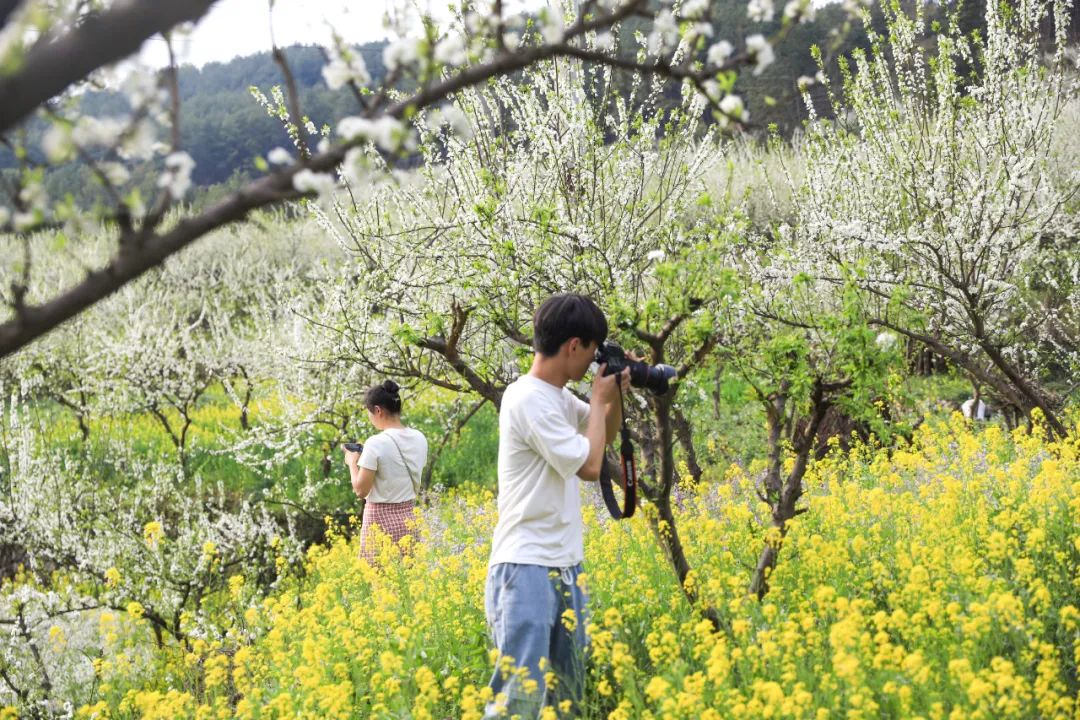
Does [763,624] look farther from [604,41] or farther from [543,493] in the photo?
[604,41]

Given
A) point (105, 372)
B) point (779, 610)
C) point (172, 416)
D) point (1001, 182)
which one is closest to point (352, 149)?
point (779, 610)

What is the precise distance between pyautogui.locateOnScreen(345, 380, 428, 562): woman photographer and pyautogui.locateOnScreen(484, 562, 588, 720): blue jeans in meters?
2.66

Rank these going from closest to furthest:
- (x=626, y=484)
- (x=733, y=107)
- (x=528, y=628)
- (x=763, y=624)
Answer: (x=733, y=107), (x=528, y=628), (x=626, y=484), (x=763, y=624)

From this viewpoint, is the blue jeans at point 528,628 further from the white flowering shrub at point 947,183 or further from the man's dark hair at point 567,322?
the white flowering shrub at point 947,183

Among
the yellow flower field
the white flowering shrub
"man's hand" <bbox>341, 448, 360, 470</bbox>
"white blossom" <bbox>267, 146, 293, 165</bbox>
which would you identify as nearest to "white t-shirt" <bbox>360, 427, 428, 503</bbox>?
"man's hand" <bbox>341, 448, 360, 470</bbox>

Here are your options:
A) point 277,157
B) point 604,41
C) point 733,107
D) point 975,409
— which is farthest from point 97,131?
point 975,409

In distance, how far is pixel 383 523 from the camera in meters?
6.41

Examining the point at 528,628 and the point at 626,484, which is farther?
the point at 626,484

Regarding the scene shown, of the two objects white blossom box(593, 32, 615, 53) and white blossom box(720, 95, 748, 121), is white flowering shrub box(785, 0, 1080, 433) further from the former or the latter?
white blossom box(720, 95, 748, 121)

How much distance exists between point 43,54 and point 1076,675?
4.02 meters

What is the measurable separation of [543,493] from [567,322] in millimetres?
621

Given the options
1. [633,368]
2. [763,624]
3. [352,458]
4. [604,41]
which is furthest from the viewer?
[352,458]

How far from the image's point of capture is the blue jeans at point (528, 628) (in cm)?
328

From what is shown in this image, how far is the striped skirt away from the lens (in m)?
6.30
